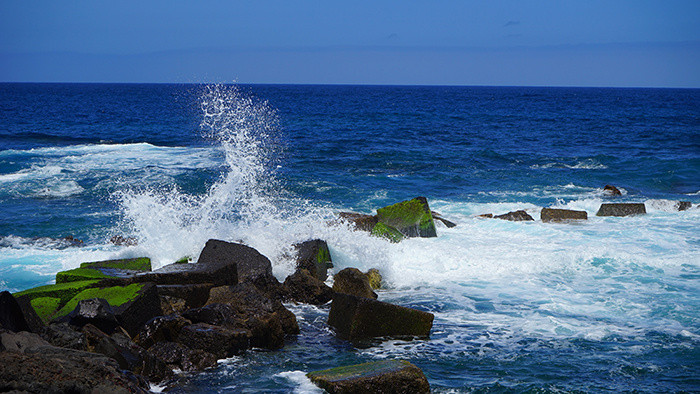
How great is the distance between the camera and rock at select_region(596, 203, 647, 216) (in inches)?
591

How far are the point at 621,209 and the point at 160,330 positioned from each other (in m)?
12.1

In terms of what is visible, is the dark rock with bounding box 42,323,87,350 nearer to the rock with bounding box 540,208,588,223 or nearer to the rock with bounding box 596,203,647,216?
the rock with bounding box 540,208,588,223

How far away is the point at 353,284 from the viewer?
→ 859cm

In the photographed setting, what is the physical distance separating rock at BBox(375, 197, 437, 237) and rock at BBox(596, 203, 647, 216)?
5091 mm

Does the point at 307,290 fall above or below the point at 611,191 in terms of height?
below

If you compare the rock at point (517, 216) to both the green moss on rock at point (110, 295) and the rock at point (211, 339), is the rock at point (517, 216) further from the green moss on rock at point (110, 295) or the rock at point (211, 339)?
the green moss on rock at point (110, 295)

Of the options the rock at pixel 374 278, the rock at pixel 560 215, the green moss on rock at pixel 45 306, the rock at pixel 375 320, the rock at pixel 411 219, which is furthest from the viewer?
the rock at pixel 560 215

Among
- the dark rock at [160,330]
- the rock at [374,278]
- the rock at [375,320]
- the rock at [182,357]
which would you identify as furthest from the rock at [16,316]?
the rock at [374,278]

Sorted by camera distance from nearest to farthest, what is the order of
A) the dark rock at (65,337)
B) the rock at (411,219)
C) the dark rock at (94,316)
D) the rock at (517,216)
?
the dark rock at (65,337), the dark rock at (94,316), the rock at (411,219), the rock at (517,216)

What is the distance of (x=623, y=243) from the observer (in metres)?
12.2

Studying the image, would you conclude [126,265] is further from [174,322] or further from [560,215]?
[560,215]

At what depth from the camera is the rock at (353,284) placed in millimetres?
8562

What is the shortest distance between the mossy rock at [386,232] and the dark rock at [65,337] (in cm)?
667

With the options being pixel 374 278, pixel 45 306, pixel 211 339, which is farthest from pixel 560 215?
pixel 45 306
